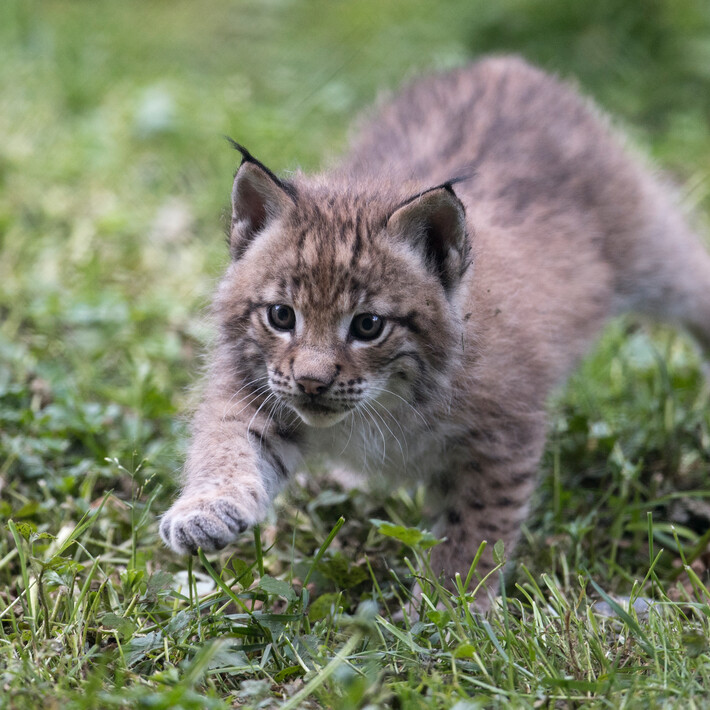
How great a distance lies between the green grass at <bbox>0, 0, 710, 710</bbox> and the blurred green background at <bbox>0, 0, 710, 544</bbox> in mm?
23

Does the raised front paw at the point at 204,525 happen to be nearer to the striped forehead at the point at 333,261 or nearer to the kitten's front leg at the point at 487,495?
the striped forehead at the point at 333,261

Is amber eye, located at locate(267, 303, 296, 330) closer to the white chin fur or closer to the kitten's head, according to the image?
the kitten's head

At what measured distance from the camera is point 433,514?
4355 millimetres

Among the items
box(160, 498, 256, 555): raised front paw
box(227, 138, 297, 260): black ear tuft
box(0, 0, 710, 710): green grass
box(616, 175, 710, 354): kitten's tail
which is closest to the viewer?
box(0, 0, 710, 710): green grass

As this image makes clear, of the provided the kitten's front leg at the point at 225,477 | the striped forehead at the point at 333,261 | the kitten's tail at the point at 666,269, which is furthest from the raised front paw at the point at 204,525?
the kitten's tail at the point at 666,269

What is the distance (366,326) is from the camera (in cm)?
344

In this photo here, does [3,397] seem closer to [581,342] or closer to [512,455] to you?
[512,455]

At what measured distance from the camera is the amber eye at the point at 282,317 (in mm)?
3504

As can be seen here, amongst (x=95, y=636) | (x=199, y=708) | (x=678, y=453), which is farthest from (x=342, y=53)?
(x=199, y=708)

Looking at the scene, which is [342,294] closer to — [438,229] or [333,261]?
[333,261]

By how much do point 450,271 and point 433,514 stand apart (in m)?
1.27

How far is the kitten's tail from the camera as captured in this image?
5.30 meters

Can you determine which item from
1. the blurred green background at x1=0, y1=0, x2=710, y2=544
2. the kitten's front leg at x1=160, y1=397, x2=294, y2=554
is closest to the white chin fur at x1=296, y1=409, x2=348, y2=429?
the kitten's front leg at x1=160, y1=397, x2=294, y2=554

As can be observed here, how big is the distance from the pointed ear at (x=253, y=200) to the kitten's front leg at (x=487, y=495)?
1135mm
